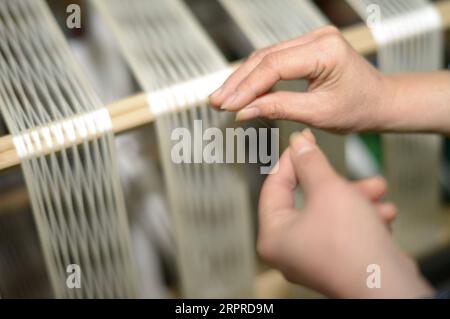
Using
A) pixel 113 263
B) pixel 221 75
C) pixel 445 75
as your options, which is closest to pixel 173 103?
pixel 221 75

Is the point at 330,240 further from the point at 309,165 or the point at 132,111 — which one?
the point at 132,111

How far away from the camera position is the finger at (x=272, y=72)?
23.3 inches

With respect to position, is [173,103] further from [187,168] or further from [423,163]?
[423,163]

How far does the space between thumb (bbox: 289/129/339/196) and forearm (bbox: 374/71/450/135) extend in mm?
132

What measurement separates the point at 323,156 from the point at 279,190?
0.18ft

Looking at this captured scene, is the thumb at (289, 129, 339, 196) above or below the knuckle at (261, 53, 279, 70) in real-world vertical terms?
below

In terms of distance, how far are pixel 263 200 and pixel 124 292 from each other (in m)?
0.24

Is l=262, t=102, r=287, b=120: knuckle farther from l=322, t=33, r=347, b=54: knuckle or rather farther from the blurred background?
the blurred background

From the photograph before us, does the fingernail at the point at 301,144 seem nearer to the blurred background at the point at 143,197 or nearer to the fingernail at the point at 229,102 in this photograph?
the fingernail at the point at 229,102

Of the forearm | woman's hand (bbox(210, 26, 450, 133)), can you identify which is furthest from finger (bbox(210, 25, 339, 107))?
the forearm

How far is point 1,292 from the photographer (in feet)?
2.36

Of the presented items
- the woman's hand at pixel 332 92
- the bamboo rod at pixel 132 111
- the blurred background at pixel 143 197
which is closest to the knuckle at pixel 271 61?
the woman's hand at pixel 332 92

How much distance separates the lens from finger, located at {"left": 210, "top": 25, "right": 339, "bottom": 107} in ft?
1.95

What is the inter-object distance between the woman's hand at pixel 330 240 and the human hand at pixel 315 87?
5 centimetres
